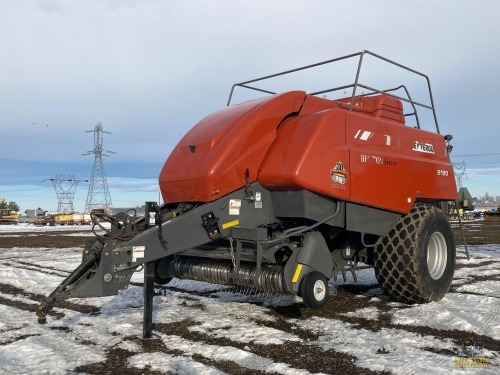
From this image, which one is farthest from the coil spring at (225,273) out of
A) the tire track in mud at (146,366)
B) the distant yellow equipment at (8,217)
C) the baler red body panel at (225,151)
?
the distant yellow equipment at (8,217)

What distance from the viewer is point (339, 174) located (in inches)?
191

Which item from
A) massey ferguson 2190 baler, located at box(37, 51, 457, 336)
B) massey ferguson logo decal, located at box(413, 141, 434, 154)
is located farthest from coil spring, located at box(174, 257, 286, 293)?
massey ferguson logo decal, located at box(413, 141, 434, 154)

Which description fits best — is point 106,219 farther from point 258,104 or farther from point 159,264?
point 258,104

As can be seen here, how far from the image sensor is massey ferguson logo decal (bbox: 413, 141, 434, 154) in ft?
19.3

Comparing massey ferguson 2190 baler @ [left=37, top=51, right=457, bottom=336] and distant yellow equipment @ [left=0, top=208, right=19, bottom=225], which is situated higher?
distant yellow equipment @ [left=0, top=208, right=19, bottom=225]

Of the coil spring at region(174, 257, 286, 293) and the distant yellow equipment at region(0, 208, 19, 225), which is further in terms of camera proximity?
the distant yellow equipment at region(0, 208, 19, 225)

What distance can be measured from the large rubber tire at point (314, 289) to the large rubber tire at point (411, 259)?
133cm

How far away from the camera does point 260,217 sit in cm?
492

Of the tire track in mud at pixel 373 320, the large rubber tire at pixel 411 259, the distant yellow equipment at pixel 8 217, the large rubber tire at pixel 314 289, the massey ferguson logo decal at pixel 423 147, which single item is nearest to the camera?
the tire track in mud at pixel 373 320

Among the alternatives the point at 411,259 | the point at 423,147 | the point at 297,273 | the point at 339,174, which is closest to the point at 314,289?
the point at 297,273

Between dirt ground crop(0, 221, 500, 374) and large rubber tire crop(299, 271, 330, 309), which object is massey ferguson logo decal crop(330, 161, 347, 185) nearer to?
large rubber tire crop(299, 271, 330, 309)

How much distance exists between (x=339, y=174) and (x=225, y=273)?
Result: 1.57 meters

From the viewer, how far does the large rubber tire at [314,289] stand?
4.47 metres

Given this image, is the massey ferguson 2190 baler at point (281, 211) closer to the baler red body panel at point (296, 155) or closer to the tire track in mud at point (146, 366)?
the baler red body panel at point (296, 155)
